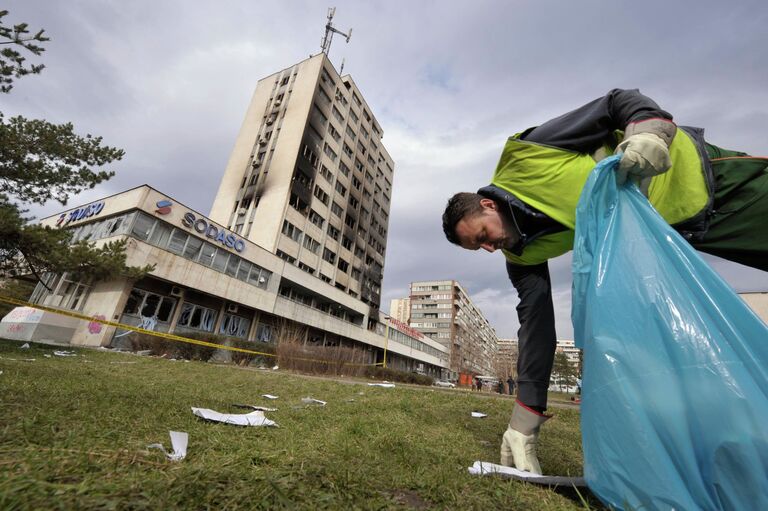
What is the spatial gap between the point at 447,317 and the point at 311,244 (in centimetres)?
5016

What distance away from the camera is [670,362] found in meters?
1.13

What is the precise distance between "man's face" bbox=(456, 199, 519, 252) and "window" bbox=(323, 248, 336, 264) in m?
31.1

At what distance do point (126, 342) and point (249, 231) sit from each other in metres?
14.3

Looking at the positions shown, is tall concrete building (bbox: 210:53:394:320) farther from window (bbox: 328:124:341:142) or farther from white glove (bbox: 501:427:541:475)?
white glove (bbox: 501:427:541:475)

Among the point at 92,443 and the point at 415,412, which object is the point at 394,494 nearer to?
the point at 92,443

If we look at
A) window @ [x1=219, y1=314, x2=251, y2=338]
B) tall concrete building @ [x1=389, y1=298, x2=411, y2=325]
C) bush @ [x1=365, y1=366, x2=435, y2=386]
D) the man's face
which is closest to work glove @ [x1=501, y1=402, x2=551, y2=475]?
the man's face

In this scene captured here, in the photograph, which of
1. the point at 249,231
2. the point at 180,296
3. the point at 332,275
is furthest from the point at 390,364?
the point at 180,296

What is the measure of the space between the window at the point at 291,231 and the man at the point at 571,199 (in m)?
26.9

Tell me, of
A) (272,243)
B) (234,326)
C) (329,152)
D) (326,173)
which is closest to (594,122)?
(234,326)

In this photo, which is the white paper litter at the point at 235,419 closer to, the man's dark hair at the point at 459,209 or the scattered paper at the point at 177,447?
the scattered paper at the point at 177,447

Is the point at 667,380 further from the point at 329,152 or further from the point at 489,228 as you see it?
the point at 329,152

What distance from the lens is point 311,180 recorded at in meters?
31.7

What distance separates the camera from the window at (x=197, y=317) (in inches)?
747

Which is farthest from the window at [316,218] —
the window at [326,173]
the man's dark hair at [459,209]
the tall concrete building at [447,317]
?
the tall concrete building at [447,317]
